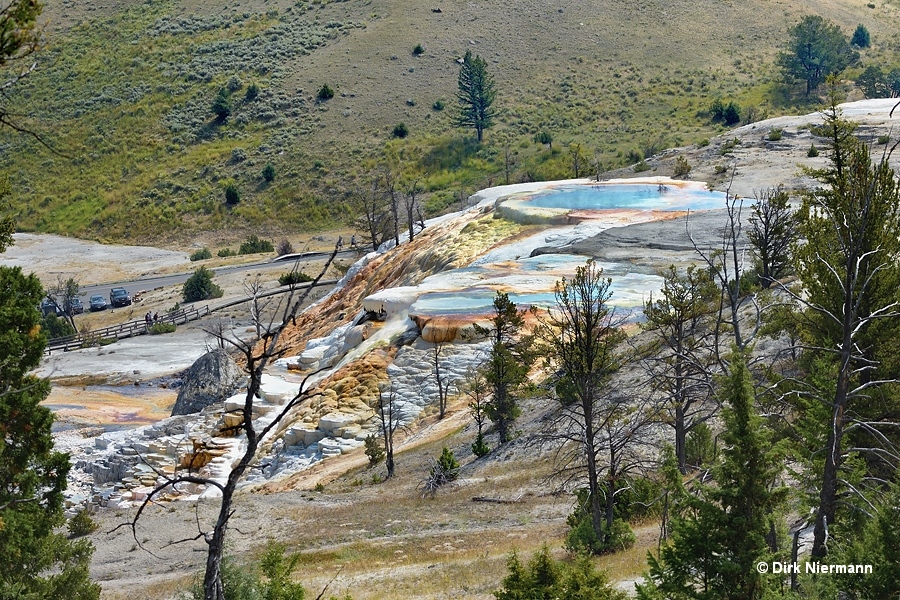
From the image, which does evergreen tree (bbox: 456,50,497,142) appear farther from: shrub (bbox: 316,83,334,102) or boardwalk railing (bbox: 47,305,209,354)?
boardwalk railing (bbox: 47,305,209,354)

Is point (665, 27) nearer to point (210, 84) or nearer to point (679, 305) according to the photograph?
point (210, 84)

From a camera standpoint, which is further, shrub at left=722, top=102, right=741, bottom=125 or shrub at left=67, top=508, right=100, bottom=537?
shrub at left=722, top=102, right=741, bottom=125

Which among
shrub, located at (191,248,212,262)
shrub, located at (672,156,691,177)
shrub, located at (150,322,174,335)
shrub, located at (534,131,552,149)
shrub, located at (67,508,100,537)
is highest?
shrub, located at (534,131,552,149)

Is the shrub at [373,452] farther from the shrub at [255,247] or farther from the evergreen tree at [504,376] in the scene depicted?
the shrub at [255,247]

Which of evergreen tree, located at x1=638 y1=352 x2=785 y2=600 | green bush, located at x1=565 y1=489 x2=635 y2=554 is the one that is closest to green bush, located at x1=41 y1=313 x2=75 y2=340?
green bush, located at x1=565 y1=489 x2=635 y2=554

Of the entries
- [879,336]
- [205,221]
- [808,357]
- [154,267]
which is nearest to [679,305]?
[808,357]

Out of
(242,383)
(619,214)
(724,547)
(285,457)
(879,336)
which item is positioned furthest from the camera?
(619,214)

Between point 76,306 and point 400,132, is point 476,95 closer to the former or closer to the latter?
point 400,132

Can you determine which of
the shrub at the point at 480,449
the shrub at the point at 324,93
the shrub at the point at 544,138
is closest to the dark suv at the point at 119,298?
the shrub at the point at 324,93
